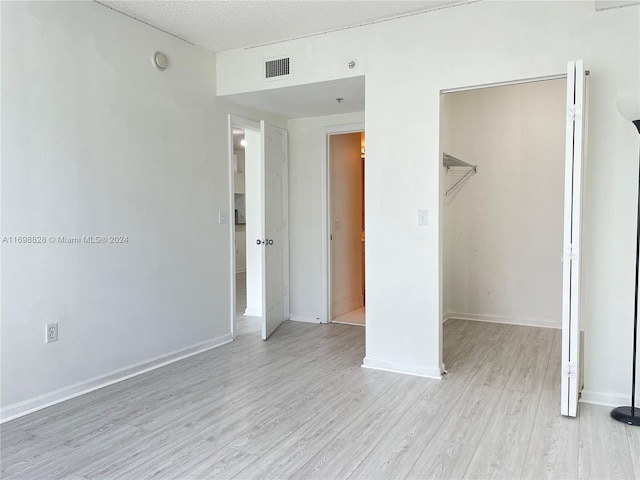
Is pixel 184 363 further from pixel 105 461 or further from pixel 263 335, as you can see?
pixel 105 461

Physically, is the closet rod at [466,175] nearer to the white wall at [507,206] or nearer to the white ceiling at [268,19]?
the white wall at [507,206]

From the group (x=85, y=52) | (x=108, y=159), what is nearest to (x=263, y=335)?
(x=108, y=159)

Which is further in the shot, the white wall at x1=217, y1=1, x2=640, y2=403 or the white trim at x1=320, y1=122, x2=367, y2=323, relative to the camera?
the white trim at x1=320, y1=122, x2=367, y2=323

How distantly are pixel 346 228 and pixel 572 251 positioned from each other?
10.7 feet

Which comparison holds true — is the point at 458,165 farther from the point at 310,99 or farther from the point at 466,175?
the point at 310,99

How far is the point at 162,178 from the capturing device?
3.77m

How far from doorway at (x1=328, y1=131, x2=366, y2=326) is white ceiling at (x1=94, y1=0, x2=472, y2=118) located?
49.0 inches

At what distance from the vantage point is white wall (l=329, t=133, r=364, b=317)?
5406 millimetres

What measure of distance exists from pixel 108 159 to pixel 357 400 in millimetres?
2366

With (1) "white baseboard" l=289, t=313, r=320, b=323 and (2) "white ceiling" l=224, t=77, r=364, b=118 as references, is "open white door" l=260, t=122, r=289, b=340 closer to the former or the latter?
(1) "white baseboard" l=289, t=313, r=320, b=323

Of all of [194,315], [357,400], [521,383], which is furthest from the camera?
[194,315]

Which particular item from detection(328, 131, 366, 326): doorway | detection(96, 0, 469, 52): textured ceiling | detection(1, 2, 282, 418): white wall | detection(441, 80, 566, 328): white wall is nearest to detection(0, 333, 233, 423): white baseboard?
detection(1, 2, 282, 418): white wall

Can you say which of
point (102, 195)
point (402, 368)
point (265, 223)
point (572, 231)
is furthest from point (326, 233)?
point (572, 231)

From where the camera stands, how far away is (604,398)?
2.93 metres
